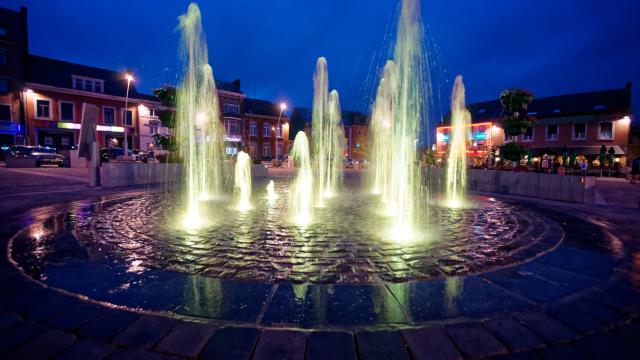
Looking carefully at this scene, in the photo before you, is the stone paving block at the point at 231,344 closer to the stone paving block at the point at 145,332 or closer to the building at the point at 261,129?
the stone paving block at the point at 145,332

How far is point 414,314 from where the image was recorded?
3109 millimetres

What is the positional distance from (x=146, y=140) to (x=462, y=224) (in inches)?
1727

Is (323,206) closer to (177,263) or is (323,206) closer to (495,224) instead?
(495,224)

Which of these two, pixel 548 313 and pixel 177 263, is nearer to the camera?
pixel 548 313

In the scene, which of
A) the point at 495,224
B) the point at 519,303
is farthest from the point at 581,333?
the point at 495,224

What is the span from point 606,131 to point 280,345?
149 feet

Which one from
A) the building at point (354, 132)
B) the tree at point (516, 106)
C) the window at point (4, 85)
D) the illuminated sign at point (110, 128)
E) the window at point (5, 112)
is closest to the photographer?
the tree at point (516, 106)

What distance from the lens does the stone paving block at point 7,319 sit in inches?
109

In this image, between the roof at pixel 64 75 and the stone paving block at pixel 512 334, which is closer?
the stone paving block at pixel 512 334

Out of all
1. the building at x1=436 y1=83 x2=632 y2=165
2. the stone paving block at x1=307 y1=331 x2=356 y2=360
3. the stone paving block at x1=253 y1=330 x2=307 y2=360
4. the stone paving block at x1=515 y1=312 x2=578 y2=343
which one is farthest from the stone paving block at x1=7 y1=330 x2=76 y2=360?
the building at x1=436 y1=83 x2=632 y2=165

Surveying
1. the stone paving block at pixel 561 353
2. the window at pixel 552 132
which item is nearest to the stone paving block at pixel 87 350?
the stone paving block at pixel 561 353

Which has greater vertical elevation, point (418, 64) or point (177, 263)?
point (418, 64)

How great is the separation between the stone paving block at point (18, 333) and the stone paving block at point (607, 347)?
178 inches

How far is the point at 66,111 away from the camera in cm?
3662
